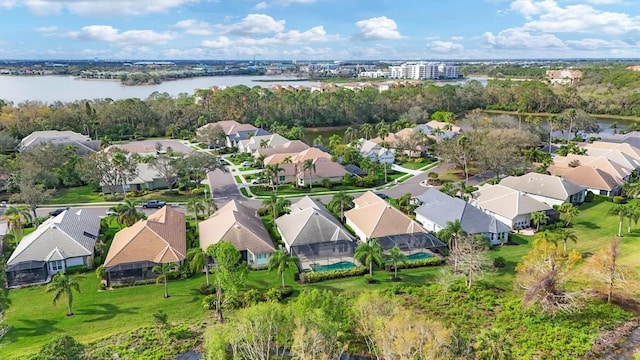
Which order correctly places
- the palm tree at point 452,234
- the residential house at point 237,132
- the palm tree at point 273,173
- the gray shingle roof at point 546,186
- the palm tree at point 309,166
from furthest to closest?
the residential house at point 237,132 → the palm tree at point 309,166 → the palm tree at point 273,173 → the gray shingle roof at point 546,186 → the palm tree at point 452,234

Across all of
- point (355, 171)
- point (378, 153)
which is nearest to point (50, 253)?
point (355, 171)

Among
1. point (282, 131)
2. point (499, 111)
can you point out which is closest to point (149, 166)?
point (282, 131)

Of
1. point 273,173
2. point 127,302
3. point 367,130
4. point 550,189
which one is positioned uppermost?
point 367,130

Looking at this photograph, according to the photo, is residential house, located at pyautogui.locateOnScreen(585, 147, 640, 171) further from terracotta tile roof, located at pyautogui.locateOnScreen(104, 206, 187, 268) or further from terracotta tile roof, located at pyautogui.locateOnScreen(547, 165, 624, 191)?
terracotta tile roof, located at pyautogui.locateOnScreen(104, 206, 187, 268)

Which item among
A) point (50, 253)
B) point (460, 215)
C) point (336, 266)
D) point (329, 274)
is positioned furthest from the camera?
point (460, 215)

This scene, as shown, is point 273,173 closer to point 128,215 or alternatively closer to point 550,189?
point 128,215

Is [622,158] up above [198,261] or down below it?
above

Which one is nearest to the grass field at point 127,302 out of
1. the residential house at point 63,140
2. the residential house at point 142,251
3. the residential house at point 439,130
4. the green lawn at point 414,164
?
the residential house at point 142,251

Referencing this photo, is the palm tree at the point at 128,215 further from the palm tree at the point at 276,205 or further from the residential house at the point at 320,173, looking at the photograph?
the residential house at the point at 320,173
